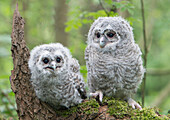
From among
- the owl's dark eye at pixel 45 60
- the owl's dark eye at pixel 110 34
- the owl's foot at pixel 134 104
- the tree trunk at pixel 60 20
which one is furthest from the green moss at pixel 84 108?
the tree trunk at pixel 60 20

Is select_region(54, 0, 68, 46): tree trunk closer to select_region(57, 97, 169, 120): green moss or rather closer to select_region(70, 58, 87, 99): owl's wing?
select_region(70, 58, 87, 99): owl's wing

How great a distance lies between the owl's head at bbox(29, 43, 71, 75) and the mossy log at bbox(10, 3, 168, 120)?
0.15m

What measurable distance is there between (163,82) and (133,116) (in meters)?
8.24

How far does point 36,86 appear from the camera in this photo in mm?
2783

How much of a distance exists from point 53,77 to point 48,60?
230mm

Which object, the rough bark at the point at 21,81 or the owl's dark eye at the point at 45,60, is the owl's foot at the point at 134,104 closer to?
the rough bark at the point at 21,81

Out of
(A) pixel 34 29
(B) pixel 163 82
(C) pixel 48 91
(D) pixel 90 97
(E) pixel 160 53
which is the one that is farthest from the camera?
(B) pixel 163 82

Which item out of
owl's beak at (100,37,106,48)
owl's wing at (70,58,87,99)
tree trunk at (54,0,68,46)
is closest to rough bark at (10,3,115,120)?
owl's wing at (70,58,87,99)

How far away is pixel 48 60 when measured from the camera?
264 cm

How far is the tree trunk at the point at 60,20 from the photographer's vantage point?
6898 mm

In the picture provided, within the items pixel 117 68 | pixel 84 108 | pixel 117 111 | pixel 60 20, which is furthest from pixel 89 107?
pixel 60 20

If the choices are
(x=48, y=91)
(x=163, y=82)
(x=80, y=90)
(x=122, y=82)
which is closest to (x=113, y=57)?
(x=122, y=82)

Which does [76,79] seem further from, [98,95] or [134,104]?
[134,104]

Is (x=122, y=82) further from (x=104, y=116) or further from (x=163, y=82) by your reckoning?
(x=163, y=82)
